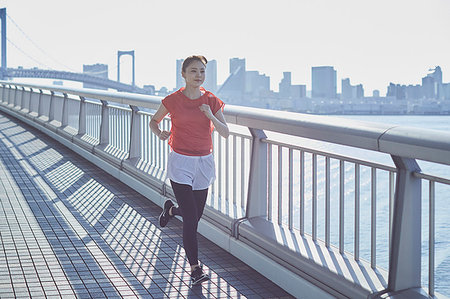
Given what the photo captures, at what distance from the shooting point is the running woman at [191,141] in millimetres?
3707

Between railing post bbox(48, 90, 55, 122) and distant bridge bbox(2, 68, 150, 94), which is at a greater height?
distant bridge bbox(2, 68, 150, 94)

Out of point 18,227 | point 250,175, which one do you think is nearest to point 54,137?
point 18,227

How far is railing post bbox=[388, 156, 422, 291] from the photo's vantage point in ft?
8.70

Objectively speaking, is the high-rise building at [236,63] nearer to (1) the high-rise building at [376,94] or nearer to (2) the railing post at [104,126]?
(1) the high-rise building at [376,94]

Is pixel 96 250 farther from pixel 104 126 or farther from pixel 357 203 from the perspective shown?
pixel 104 126

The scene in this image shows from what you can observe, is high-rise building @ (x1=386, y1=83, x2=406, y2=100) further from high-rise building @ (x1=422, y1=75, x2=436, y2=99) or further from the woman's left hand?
the woman's left hand

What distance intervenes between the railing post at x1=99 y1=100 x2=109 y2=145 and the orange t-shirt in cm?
448

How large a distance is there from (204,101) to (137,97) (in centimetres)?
244

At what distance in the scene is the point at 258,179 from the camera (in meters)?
4.05

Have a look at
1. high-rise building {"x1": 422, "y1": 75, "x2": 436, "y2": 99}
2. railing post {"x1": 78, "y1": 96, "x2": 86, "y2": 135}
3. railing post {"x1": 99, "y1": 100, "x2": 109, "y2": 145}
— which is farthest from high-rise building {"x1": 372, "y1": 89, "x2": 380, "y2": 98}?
railing post {"x1": 99, "y1": 100, "x2": 109, "y2": 145}

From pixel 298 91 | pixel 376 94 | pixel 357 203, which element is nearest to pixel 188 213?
pixel 357 203

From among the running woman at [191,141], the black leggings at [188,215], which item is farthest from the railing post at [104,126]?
the black leggings at [188,215]

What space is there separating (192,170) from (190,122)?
0.30 metres

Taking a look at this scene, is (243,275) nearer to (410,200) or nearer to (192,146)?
(192,146)
